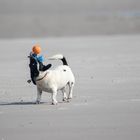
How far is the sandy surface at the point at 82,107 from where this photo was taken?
1089 centimetres

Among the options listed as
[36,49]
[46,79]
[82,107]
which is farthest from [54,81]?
[82,107]

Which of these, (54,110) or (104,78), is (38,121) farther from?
(104,78)

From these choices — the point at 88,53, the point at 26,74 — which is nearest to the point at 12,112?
the point at 26,74

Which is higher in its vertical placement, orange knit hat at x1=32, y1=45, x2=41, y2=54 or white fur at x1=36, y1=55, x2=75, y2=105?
orange knit hat at x1=32, y1=45, x2=41, y2=54

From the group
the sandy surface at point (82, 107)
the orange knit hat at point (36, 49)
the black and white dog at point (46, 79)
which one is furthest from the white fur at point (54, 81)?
the orange knit hat at point (36, 49)

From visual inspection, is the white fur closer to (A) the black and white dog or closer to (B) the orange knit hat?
(A) the black and white dog

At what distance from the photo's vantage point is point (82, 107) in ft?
42.4

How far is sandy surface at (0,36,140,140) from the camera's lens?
1089 centimetres

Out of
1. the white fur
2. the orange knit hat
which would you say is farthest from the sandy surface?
the orange knit hat

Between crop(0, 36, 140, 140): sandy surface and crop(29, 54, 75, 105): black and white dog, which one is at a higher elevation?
crop(29, 54, 75, 105): black and white dog

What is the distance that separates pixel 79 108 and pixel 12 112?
1.10 m

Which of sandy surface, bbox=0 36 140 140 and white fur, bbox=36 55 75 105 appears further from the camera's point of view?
white fur, bbox=36 55 75 105

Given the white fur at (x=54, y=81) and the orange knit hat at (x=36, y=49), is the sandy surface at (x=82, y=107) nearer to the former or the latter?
the white fur at (x=54, y=81)

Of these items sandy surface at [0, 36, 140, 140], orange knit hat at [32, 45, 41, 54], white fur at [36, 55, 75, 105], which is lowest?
sandy surface at [0, 36, 140, 140]
